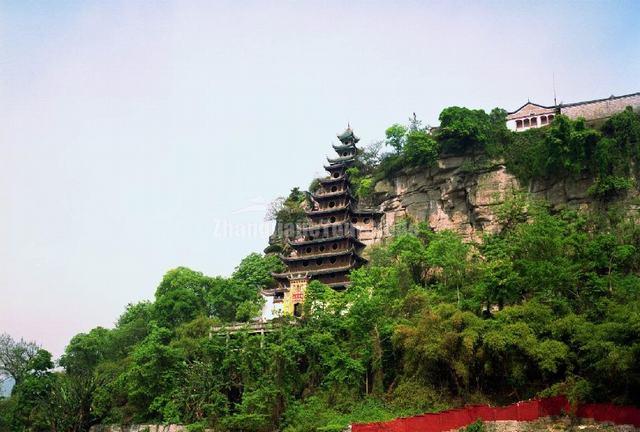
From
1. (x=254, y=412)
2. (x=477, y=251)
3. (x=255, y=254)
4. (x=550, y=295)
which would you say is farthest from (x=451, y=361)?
(x=255, y=254)

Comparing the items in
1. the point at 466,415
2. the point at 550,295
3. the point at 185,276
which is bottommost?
the point at 466,415

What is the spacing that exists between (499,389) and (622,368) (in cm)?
584

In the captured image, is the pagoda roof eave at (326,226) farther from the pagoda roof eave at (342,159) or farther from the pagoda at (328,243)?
the pagoda roof eave at (342,159)

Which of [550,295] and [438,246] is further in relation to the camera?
[438,246]

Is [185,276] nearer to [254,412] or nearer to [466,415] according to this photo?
[254,412]

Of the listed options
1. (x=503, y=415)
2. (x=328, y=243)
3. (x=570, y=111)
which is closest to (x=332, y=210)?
(x=328, y=243)

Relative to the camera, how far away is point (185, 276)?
140 ft

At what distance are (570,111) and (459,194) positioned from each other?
8.59 m

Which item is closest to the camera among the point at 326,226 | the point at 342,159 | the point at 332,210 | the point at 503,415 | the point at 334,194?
the point at 503,415

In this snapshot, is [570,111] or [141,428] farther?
[570,111]

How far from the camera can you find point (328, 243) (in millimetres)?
44750

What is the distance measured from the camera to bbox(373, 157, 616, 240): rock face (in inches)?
1545

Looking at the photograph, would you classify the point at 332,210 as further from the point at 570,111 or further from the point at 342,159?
the point at 570,111

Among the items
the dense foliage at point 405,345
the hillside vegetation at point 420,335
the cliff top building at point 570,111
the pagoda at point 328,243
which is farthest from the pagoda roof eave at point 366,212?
the cliff top building at point 570,111
